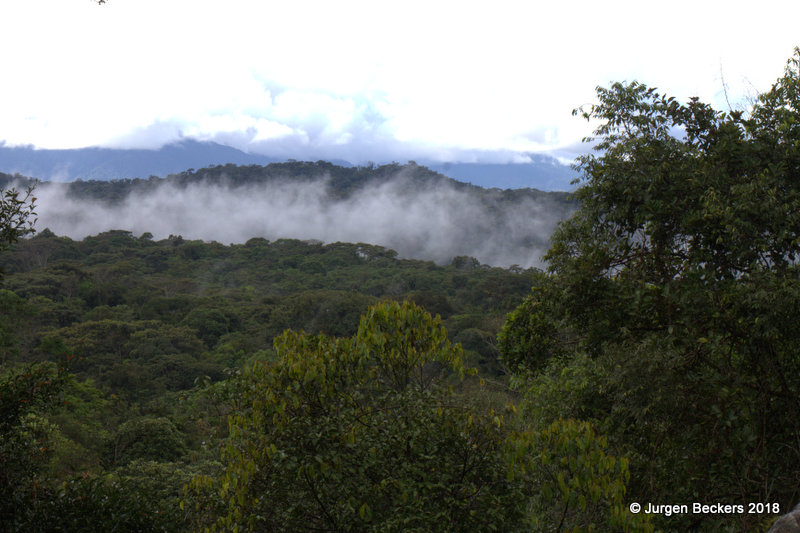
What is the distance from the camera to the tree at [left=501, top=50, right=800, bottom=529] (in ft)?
14.3

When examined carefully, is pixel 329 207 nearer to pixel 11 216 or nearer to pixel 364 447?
pixel 11 216

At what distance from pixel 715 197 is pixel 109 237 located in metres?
75.5

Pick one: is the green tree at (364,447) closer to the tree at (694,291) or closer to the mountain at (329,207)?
the tree at (694,291)

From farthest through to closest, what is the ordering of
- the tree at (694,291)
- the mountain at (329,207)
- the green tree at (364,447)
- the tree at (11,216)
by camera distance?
the mountain at (329,207)
the tree at (11,216)
the tree at (694,291)
the green tree at (364,447)

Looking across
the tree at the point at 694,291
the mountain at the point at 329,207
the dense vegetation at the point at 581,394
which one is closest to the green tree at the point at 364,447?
the dense vegetation at the point at 581,394

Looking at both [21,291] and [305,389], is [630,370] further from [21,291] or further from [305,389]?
[21,291]

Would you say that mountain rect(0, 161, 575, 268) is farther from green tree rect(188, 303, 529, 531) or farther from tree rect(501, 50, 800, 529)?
green tree rect(188, 303, 529, 531)

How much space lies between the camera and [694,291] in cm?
445

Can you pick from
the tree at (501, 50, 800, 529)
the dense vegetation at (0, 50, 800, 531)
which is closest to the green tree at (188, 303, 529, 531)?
the dense vegetation at (0, 50, 800, 531)

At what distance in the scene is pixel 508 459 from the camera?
10.7 feet

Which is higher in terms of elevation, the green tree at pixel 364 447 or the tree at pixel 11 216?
the tree at pixel 11 216

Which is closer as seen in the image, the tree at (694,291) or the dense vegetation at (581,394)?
the dense vegetation at (581,394)

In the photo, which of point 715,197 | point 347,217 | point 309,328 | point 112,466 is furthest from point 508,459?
point 347,217

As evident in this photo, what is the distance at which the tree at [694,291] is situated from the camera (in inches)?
172
